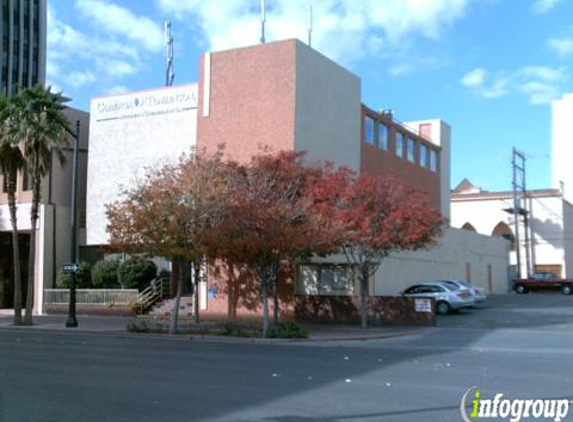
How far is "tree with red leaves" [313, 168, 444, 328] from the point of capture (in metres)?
25.3

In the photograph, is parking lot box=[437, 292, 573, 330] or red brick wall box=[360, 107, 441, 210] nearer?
parking lot box=[437, 292, 573, 330]

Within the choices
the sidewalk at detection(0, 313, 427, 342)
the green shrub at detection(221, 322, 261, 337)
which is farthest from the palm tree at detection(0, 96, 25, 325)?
the green shrub at detection(221, 322, 261, 337)

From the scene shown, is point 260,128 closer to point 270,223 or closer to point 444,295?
point 270,223

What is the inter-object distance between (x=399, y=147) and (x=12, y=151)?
967 inches

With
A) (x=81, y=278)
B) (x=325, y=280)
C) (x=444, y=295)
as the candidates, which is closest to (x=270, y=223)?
(x=325, y=280)

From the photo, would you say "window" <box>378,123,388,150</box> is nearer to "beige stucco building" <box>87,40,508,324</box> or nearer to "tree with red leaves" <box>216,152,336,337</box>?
"beige stucco building" <box>87,40,508,324</box>

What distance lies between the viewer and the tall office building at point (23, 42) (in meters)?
88.6

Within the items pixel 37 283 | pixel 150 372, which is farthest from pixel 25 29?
pixel 150 372

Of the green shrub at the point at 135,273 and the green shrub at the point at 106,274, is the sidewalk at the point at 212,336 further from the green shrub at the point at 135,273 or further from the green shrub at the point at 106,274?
the green shrub at the point at 106,274

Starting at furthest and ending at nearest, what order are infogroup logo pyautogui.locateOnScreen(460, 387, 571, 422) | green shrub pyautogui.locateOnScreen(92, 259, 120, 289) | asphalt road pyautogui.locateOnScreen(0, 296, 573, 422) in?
green shrub pyautogui.locateOnScreen(92, 259, 120, 289) → asphalt road pyautogui.locateOnScreen(0, 296, 573, 422) → infogroup logo pyautogui.locateOnScreen(460, 387, 571, 422)

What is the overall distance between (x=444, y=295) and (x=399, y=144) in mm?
14241

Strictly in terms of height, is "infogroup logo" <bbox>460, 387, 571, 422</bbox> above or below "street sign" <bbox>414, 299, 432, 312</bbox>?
below

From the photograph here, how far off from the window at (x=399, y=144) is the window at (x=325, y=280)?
1443 cm

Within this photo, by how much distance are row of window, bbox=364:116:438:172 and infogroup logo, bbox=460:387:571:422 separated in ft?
97.4
